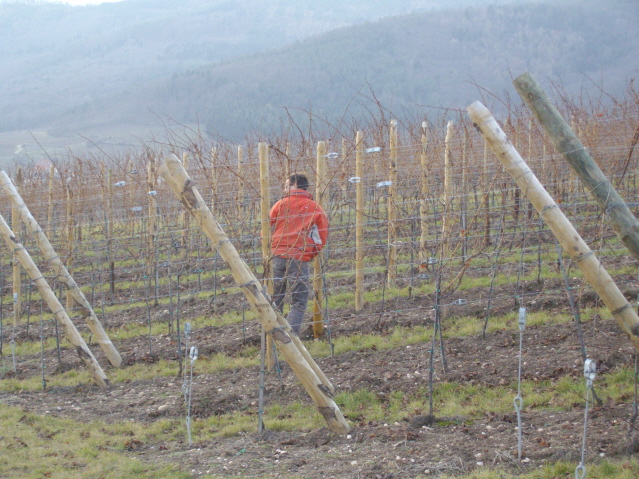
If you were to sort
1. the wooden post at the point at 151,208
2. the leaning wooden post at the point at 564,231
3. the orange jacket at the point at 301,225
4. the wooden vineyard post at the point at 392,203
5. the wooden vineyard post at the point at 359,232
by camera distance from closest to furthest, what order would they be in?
the leaning wooden post at the point at 564,231 < the orange jacket at the point at 301,225 < the wooden vineyard post at the point at 359,232 < the wooden vineyard post at the point at 392,203 < the wooden post at the point at 151,208

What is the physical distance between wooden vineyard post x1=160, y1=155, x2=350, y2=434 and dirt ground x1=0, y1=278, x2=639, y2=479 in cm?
33

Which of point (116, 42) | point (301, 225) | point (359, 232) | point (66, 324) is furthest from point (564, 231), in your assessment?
point (116, 42)

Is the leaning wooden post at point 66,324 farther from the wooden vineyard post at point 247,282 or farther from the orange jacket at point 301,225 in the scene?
the wooden vineyard post at point 247,282

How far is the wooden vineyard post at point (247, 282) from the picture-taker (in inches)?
155

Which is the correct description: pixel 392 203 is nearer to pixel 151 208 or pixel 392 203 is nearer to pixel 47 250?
A: pixel 47 250

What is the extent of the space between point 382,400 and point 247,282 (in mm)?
1464

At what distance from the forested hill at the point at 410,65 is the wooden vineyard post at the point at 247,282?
71.8 metres

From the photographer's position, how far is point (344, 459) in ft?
12.0

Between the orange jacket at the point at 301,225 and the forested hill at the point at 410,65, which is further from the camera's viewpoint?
the forested hill at the point at 410,65

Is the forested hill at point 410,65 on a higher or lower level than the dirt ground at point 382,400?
higher

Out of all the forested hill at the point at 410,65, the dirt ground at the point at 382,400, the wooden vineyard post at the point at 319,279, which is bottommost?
the dirt ground at the point at 382,400

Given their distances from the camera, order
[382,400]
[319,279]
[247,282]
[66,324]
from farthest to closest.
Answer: [319,279]
[66,324]
[382,400]
[247,282]

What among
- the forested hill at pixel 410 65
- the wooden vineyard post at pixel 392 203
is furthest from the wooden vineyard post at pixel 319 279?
the forested hill at pixel 410 65

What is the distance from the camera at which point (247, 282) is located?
3949 mm
